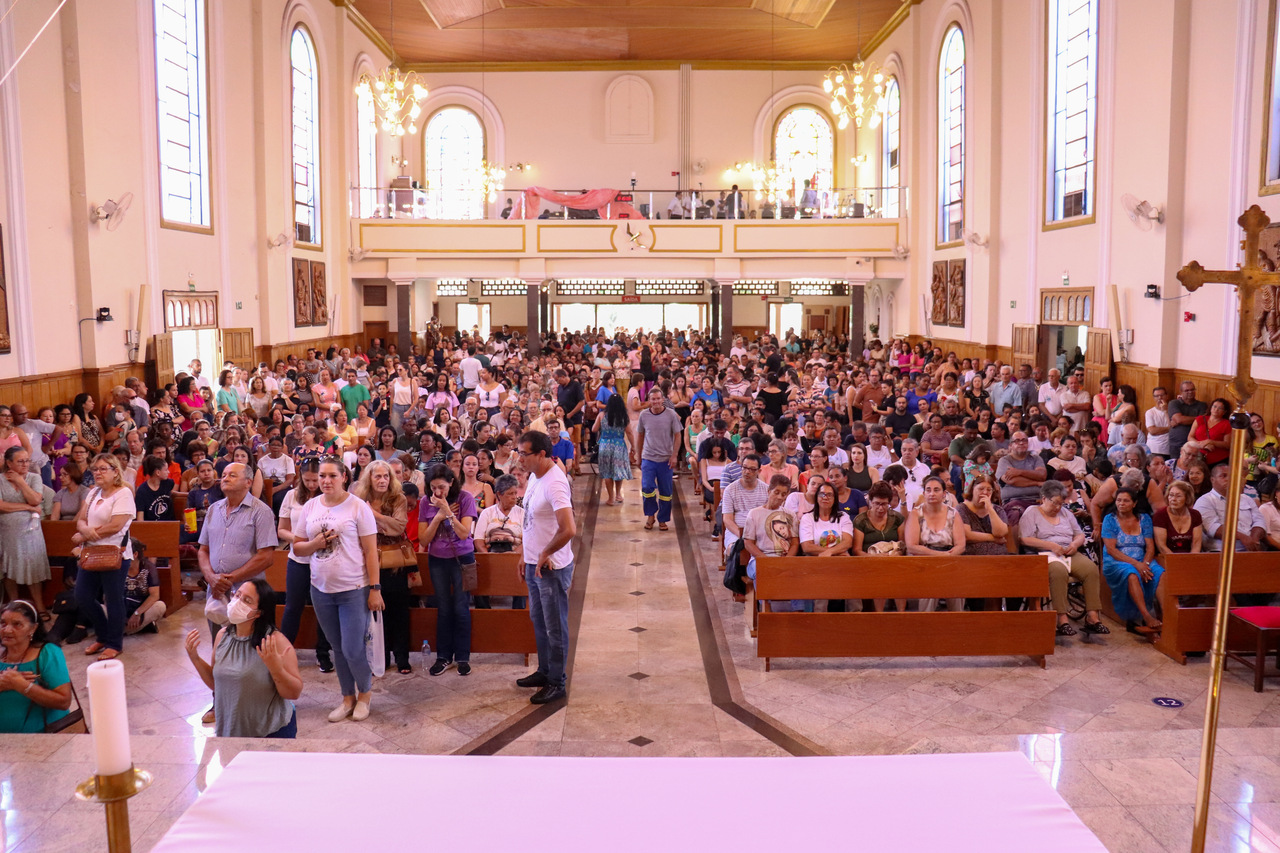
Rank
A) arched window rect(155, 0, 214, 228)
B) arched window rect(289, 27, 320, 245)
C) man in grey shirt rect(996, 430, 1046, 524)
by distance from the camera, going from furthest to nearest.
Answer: arched window rect(289, 27, 320, 245) < arched window rect(155, 0, 214, 228) < man in grey shirt rect(996, 430, 1046, 524)

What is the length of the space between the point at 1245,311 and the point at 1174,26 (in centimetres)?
1200

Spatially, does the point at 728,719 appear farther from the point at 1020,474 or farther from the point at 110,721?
the point at 110,721

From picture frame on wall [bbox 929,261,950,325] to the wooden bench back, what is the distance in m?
14.7

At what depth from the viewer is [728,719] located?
630 cm

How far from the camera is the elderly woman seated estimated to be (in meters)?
7.77

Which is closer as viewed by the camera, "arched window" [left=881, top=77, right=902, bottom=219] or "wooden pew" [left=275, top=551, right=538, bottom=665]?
"wooden pew" [left=275, top=551, right=538, bottom=665]

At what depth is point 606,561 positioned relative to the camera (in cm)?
1010

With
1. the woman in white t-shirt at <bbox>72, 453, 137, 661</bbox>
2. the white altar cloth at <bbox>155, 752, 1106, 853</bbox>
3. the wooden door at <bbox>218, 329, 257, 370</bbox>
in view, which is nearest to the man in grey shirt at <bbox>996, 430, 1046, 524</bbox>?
the white altar cloth at <bbox>155, 752, 1106, 853</bbox>

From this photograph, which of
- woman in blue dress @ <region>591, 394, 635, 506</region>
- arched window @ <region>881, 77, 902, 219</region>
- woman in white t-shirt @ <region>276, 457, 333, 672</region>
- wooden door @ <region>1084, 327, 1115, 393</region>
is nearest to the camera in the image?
woman in white t-shirt @ <region>276, 457, 333, 672</region>

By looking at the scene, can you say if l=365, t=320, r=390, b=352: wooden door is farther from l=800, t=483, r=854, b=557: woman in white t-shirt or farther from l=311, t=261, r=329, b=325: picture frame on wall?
l=800, t=483, r=854, b=557: woman in white t-shirt

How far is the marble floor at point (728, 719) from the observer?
4.10m

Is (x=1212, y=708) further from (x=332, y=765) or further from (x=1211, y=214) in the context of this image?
(x=1211, y=214)

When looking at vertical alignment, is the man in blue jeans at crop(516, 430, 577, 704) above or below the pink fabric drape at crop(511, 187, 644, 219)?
below

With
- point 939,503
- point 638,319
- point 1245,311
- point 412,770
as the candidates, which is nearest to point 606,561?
point 939,503
